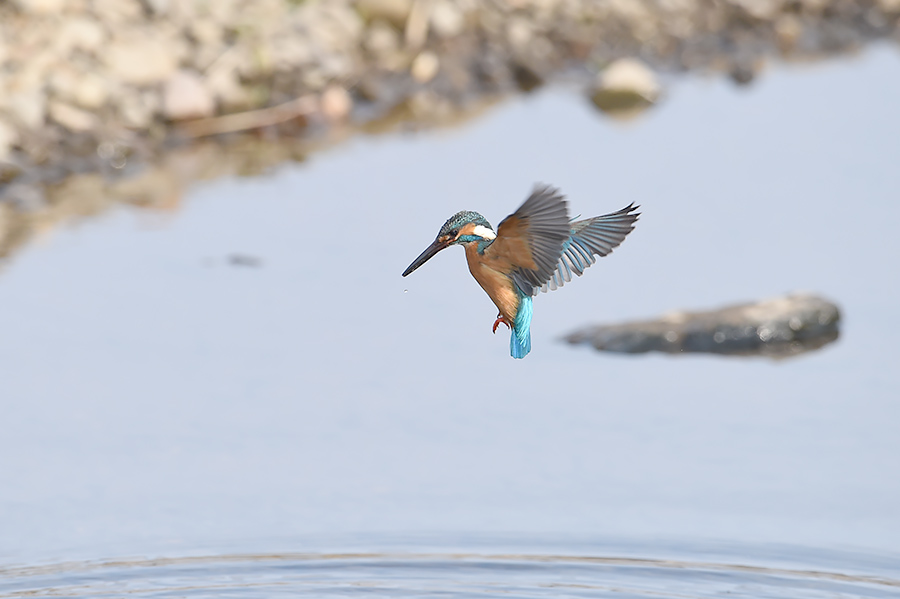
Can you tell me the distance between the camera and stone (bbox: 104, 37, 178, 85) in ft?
28.3

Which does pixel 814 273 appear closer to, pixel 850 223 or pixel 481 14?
pixel 850 223

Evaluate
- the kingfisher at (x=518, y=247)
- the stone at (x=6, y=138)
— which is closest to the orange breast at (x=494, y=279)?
the kingfisher at (x=518, y=247)

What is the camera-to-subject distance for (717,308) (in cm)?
638

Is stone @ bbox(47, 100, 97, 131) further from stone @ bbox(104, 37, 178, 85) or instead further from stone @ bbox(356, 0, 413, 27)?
stone @ bbox(356, 0, 413, 27)

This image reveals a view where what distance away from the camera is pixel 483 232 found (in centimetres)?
282

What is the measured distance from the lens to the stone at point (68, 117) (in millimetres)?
8188

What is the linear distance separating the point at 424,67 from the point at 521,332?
7.19 m

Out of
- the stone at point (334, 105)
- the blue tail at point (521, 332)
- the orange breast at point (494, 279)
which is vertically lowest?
the blue tail at point (521, 332)

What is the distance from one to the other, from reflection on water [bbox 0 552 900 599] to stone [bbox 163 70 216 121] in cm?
443

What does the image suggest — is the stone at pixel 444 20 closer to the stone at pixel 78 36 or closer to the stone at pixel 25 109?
the stone at pixel 78 36

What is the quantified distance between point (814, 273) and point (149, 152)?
365 cm

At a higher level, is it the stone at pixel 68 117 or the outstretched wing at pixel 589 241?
the stone at pixel 68 117

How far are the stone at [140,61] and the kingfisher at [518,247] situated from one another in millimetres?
6024

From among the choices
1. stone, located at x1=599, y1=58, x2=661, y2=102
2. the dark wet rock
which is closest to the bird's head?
the dark wet rock
